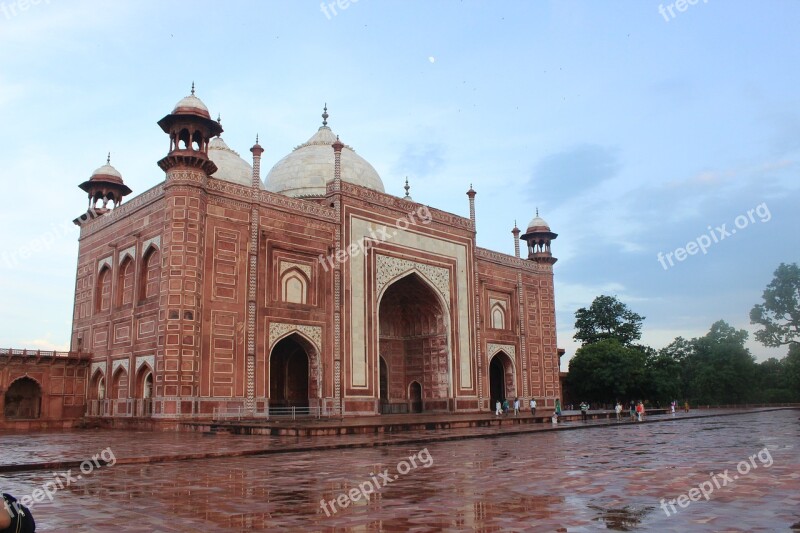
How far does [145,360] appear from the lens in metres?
22.2

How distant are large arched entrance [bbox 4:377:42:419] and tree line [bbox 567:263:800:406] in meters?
31.1

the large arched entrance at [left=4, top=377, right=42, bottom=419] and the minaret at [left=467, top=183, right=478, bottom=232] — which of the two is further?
the minaret at [left=467, top=183, right=478, bottom=232]

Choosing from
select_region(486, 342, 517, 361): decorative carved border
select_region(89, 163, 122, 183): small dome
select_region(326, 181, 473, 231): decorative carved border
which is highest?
select_region(89, 163, 122, 183): small dome

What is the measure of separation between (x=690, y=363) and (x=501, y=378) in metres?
24.8

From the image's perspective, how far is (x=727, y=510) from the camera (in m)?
5.28

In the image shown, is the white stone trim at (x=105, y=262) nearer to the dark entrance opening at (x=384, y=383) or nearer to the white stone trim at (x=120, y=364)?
the white stone trim at (x=120, y=364)

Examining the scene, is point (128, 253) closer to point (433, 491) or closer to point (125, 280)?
point (125, 280)

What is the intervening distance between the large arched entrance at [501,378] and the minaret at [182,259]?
17.3 meters

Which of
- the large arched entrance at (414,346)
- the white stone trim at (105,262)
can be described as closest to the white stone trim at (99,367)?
the white stone trim at (105,262)

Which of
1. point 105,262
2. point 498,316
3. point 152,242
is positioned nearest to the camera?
point 152,242

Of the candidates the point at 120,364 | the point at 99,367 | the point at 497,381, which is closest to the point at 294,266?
the point at 120,364

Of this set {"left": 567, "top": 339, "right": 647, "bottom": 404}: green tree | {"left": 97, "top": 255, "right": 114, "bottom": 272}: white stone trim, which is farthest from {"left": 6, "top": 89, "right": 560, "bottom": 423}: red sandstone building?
{"left": 567, "top": 339, "right": 647, "bottom": 404}: green tree

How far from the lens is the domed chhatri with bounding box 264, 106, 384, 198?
31109mm

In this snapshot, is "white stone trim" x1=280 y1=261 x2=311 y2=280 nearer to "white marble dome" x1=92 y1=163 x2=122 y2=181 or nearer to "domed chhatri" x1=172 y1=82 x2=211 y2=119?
"domed chhatri" x1=172 y1=82 x2=211 y2=119
